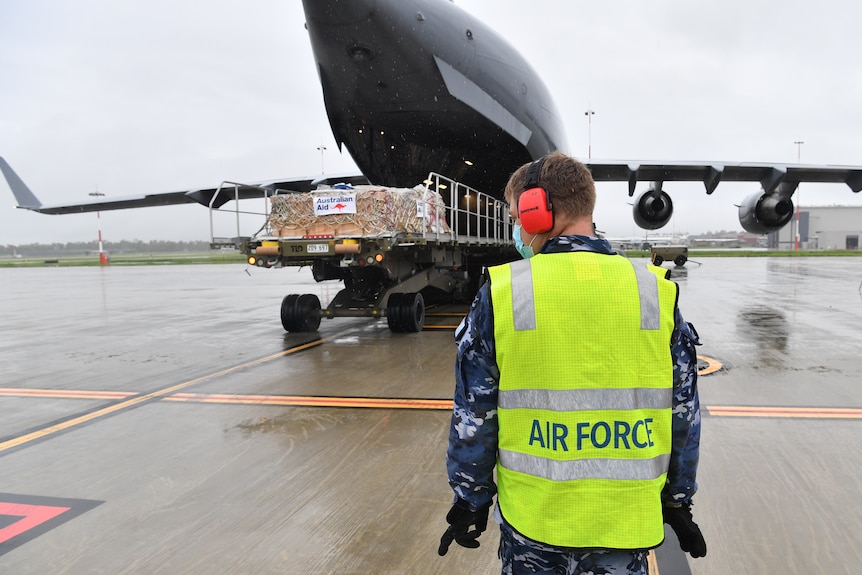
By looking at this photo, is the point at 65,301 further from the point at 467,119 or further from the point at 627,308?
the point at 627,308

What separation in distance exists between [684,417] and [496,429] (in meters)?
0.54

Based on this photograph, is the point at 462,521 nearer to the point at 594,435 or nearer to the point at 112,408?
the point at 594,435

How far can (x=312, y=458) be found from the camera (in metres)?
3.56

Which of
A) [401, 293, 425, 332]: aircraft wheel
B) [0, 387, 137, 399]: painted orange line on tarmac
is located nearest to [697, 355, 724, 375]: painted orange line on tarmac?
[401, 293, 425, 332]: aircraft wheel

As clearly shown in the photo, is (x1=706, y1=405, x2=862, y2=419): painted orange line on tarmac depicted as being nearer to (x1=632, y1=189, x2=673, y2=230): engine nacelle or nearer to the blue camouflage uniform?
the blue camouflage uniform

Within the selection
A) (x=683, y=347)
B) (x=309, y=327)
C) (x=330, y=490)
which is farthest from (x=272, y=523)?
(x=309, y=327)

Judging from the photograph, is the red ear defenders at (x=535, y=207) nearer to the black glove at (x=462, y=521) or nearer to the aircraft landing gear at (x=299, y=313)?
the black glove at (x=462, y=521)

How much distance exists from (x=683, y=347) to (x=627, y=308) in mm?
287

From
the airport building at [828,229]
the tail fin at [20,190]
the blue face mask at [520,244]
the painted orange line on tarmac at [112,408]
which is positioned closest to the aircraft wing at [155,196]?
the tail fin at [20,190]

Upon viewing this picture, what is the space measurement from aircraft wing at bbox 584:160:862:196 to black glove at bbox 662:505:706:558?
12.4m

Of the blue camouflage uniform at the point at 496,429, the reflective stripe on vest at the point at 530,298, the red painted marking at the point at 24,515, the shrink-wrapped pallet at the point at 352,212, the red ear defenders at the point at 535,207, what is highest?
the shrink-wrapped pallet at the point at 352,212

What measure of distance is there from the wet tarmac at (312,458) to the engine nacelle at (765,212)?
6.29 m

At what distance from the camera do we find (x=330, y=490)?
10.2ft

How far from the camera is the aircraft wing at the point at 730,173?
13070 millimetres
